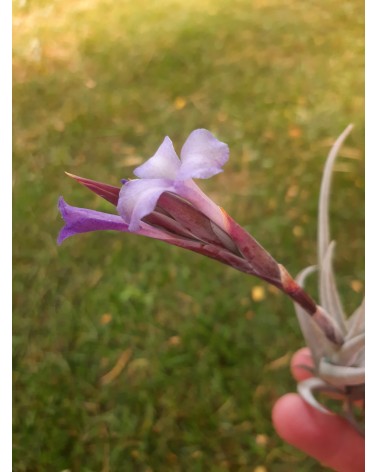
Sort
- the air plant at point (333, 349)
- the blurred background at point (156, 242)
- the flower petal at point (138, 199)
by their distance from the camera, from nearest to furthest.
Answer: the flower petal at point (138, 199) → the air plant at point (333, 349) → the blurred background at point (156, 242)

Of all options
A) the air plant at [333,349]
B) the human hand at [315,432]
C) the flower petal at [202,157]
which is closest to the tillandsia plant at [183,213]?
the flower petal at [202,157]

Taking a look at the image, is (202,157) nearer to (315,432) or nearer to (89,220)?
(89,220)

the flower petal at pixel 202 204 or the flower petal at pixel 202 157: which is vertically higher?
the flower petal at pixel 202 157

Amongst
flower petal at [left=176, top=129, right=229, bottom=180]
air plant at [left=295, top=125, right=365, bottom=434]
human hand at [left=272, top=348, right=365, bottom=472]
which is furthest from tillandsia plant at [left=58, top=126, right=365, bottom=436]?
human hand at [left=272, top=348, right=365, bottom=472]

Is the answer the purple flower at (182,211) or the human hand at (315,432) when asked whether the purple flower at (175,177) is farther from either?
the human hand at (315,432)

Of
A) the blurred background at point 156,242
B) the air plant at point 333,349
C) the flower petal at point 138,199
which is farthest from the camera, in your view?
the blurred background at point 156,242

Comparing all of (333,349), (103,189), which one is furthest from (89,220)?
(333,349)

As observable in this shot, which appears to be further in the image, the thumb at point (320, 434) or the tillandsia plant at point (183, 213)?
the thumb at point (320, 434)
